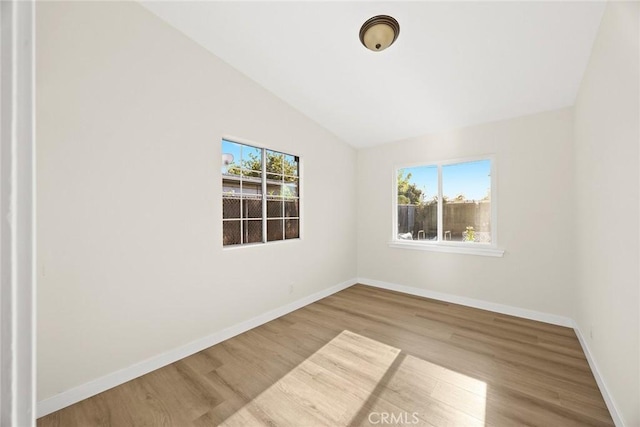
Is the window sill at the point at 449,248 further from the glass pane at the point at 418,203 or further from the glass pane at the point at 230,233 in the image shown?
the glass pane at the point at 230,233

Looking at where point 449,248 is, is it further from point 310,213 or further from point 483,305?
point 310,213

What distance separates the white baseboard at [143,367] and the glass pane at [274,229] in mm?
880

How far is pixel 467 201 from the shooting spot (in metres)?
3.69

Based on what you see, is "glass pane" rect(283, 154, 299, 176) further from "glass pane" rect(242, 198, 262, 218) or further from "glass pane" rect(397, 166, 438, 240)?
"glass pane" rect(397, 166, 438, 240)

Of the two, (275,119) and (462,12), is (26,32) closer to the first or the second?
(462,12)

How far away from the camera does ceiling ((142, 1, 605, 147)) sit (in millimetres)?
1976

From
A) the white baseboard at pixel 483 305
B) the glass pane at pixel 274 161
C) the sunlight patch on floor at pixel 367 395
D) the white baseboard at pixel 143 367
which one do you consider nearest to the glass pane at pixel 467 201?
the white baseboard at pixel 483 305

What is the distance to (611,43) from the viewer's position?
167 centimetres

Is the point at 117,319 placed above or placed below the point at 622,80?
below

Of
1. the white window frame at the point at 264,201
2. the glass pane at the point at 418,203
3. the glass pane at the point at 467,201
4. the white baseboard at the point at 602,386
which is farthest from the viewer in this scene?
the glass pane at the point at 418,203

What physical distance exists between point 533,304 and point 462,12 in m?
3.19

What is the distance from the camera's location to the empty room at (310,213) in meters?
1.75

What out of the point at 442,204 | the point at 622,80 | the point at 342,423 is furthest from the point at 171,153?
the point at 442,204

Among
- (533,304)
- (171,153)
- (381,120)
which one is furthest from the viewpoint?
(381,120)
